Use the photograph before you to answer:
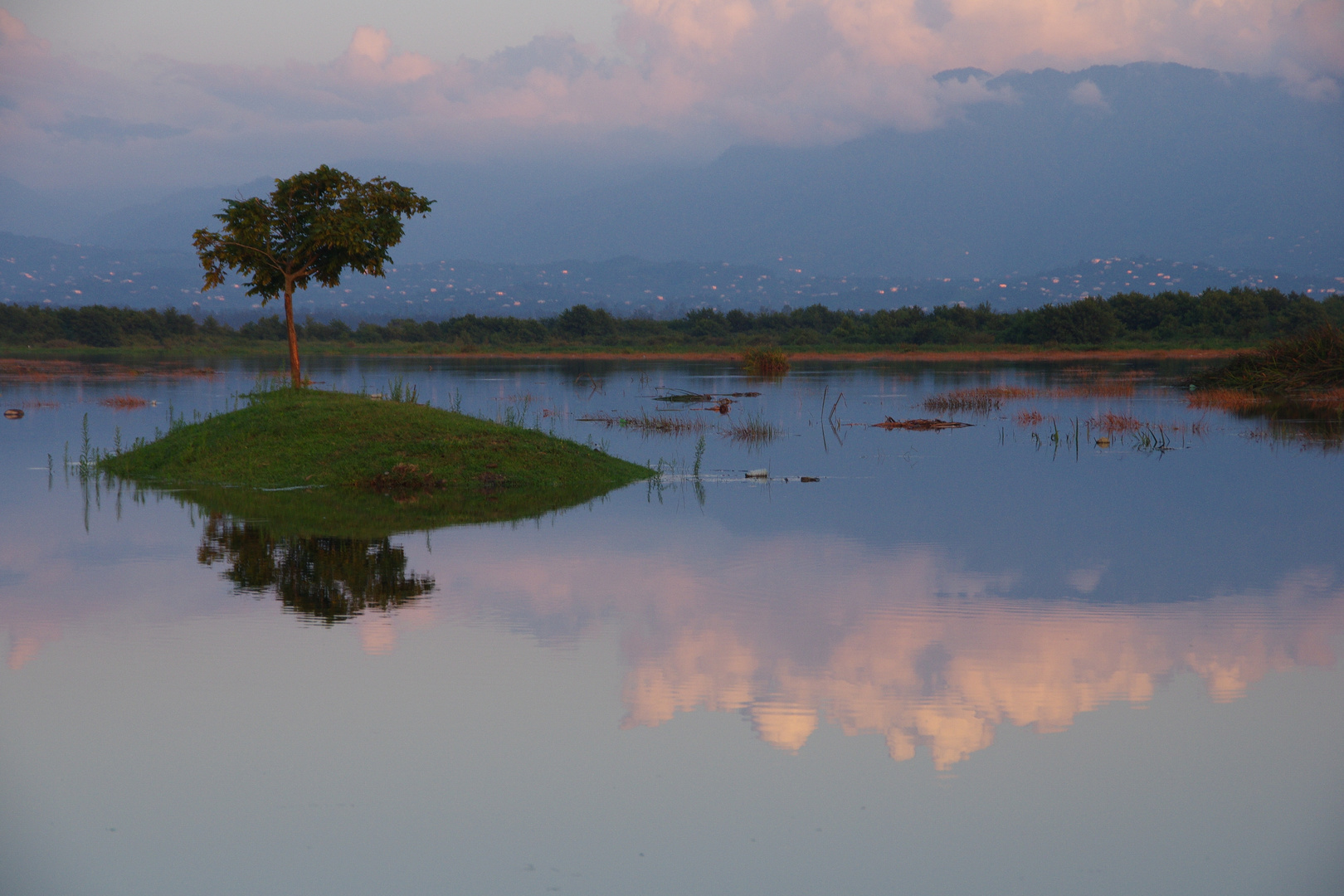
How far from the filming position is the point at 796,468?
2853 centimetres

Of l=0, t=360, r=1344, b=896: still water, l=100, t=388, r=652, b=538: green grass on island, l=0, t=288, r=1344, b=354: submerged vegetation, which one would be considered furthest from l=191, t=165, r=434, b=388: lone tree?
l=0, t=288, r=1344, b=354: submerged vegetation

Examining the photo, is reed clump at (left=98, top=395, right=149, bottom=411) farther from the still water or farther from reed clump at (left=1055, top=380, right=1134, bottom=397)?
reed clump at (left=1055, top=380, right=1134, bottom=397)

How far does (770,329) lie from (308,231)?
318ft

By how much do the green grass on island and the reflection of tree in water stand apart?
202 cm

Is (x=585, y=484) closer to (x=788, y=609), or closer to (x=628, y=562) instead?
(x=628, y=562)

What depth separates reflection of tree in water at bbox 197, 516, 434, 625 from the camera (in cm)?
1406

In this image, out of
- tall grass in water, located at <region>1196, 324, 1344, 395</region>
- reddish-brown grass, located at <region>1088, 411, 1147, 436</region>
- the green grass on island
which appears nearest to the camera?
the green grass on island

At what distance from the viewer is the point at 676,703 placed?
34.3 feet

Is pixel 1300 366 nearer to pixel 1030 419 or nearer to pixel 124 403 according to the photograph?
pixel 1030 419

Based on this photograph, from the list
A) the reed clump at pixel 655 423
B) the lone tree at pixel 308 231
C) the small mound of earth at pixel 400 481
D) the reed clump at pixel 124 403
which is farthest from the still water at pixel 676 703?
the reed clump at pixel 124 403

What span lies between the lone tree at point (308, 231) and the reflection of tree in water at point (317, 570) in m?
11.4

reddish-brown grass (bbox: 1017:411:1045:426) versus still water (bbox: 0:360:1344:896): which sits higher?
reddish-brown grass (bbox: 1017:411:1045:426)

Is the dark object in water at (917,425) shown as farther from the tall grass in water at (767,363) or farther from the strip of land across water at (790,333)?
the strip of land across water at (790,333)

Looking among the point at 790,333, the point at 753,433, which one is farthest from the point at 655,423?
the point at 790,333
